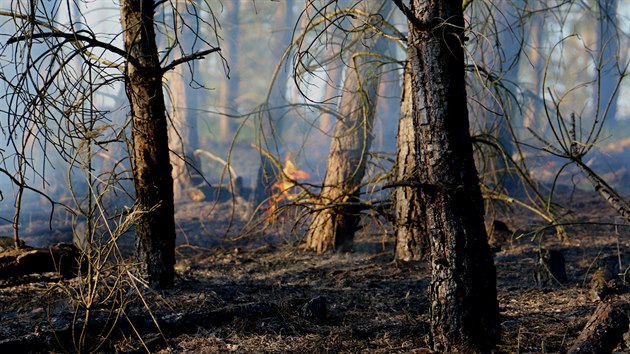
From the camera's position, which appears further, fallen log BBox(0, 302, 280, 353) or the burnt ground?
the burnt ground

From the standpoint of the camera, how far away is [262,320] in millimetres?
3873

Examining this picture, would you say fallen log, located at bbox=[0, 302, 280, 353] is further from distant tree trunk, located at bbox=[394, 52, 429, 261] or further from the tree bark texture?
distant tree trunk, located at bbox=[394, 52, 429, 261]

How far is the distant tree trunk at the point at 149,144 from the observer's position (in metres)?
4.27

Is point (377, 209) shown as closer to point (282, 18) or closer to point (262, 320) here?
point (262, 320)

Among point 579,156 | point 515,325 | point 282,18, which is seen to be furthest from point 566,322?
point 282,18

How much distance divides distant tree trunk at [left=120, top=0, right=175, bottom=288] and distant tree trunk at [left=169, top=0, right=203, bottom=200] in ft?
0.45

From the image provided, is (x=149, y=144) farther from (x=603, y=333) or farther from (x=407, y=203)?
(x=603, y=333)

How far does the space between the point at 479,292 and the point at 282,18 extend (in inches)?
1191

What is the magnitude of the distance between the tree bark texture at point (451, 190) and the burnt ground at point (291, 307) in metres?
0.25

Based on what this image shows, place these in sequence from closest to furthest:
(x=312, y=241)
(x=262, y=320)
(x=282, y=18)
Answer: (x=262, y=320)
(x=312, y=241)
(x=282, y=18)

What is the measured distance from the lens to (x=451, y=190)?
9.65 feet

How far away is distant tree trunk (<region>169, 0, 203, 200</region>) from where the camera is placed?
4474mm

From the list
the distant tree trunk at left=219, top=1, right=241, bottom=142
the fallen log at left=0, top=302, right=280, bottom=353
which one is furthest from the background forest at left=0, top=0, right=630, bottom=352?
the distant tree trunk at left=219, top=1, right=241, bottom=142

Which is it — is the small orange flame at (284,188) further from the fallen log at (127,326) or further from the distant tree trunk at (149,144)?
the fallen log at (127,326)
